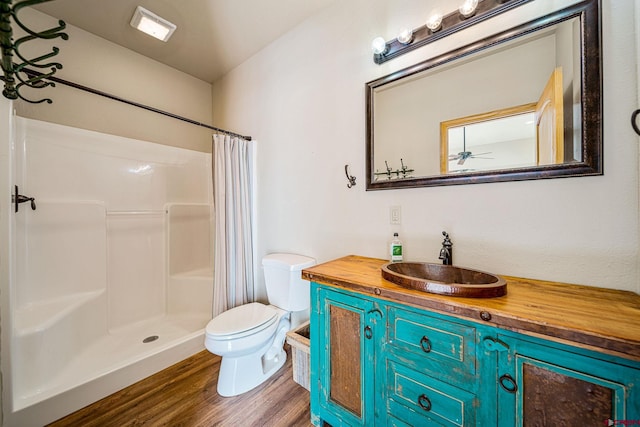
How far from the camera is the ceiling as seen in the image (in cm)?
166

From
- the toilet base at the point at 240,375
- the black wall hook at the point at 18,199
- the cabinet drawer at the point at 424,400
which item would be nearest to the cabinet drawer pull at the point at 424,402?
the cabinet drawer at the point at 424,400

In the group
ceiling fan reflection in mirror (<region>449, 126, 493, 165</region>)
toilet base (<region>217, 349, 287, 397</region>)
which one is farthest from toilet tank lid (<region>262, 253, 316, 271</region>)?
ceiling fan reflection in mirror (<region>449, 126, 493, 165</region>)

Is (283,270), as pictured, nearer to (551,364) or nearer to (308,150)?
(308,150)

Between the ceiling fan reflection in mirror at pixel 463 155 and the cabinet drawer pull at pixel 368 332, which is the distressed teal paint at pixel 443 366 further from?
the ceiling fan reflection in mirror at pixel 463 155

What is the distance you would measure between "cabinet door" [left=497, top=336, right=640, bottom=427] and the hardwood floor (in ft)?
3.40

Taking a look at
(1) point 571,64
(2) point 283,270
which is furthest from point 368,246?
(1) point 571,64

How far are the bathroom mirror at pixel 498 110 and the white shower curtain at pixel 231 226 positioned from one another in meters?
1.15

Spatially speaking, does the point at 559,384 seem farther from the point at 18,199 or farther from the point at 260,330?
the point at 18,199

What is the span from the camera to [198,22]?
5.96 ft

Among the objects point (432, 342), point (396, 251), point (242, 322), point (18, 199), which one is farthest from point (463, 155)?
point (18, 199)

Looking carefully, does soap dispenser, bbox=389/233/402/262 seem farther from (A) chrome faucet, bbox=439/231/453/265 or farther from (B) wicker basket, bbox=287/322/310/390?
(B) wicker basket, bbox=287/322/310/390

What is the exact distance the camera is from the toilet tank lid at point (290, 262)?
65.0 inches

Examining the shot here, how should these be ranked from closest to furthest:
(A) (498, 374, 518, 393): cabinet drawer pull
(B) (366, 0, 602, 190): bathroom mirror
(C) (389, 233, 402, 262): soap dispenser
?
(A) (498, 374, 518, 393): cabinet drawer pull
(B) (366, 0, 602, 190): bathroom mirror
(C) (389, 233, 402, 262): soap dispenser

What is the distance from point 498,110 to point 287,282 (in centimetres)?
159
